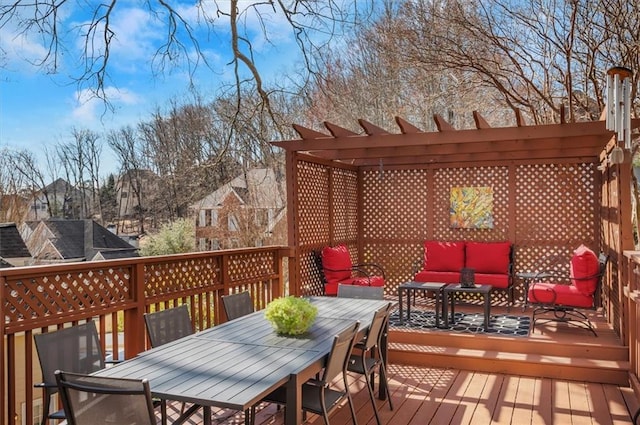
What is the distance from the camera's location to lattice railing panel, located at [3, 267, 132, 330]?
123 inches

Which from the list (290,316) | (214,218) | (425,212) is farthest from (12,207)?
(290,316)

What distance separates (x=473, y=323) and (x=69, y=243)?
11.0 m

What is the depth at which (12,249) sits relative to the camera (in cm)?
1073

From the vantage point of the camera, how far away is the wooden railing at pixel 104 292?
3.09 m

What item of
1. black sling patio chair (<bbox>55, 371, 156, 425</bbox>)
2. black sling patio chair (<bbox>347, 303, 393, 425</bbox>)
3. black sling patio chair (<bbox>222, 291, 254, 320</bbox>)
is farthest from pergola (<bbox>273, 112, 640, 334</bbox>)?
black sling patio chair (<bbox>55, 371, 156, 425</bbox>)

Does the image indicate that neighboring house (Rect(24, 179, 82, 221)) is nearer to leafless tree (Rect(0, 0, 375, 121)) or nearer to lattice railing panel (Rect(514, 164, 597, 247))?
leafless tree (Rect(0, 0, 375, 121))

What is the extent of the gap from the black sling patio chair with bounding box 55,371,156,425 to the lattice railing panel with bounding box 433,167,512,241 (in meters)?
6.84

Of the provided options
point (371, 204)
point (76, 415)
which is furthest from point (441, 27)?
point (76, 415)

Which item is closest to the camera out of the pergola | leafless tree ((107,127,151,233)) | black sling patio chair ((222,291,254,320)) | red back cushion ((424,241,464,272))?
black sling patio chair ((222,291,254,320))

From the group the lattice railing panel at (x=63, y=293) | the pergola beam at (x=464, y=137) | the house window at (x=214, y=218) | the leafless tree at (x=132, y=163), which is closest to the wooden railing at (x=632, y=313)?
the pergola beam at (x=464, y=137)

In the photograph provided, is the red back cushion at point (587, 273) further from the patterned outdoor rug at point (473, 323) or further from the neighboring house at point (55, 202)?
the neighboring house at point (55, 202)

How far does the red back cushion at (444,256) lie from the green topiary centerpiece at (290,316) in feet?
16.1

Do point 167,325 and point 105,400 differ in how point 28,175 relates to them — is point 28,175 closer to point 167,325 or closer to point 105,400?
point 167,325

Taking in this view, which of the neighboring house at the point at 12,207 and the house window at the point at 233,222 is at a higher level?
the neighboring house at the point at 12,207
